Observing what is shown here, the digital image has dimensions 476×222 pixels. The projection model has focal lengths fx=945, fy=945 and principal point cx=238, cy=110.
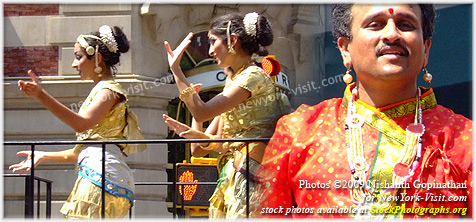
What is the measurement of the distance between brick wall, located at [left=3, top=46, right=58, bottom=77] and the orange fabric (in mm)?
7259

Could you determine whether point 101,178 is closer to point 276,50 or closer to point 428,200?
point 428,200

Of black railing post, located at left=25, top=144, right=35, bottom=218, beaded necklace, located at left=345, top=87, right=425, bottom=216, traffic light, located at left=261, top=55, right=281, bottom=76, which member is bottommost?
black railing post, located at left=25, top=144, right=35, bottom=218

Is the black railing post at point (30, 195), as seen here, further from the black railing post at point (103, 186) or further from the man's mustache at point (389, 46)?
the man's mustache at point (389, 46)

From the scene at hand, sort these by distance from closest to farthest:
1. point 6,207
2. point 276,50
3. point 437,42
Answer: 1. point 437,42
2. point 6,207
3. point 276,50

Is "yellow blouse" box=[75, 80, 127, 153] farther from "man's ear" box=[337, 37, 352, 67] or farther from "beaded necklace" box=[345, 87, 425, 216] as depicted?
"beaded necklace" box=[345, 87, 425, 216]

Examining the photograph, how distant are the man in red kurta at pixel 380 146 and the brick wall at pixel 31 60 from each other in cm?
735

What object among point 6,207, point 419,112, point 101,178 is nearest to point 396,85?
point 419,112

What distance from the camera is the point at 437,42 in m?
9.58

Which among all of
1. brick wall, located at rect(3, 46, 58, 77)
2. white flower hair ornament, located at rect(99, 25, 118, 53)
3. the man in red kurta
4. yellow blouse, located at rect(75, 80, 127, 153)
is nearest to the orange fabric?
the man in red kurta

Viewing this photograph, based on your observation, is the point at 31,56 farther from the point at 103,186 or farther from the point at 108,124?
the point at 103,186

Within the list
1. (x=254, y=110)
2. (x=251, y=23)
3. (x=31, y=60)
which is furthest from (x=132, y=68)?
(x=254, y=110)

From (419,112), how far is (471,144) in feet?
0.82

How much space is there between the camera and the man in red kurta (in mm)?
3762

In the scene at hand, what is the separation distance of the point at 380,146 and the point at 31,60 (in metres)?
7.76
